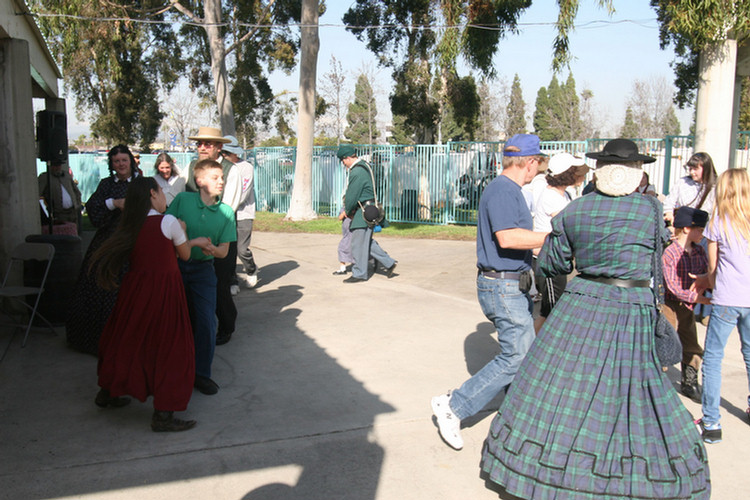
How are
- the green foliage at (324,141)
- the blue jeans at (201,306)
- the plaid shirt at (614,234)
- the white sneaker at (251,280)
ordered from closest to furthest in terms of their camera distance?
the plaid shirt at (614,234) < the blue jeans at (201,306) < the white sneaker at (251,280) < the green foliage at (324,141)

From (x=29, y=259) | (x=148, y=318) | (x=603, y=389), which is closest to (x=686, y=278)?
(x=603, y=389)

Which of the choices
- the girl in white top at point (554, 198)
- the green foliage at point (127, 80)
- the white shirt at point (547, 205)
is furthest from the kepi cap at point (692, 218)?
the green foliage at point (127, 80)

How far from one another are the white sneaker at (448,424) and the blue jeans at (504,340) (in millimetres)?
76

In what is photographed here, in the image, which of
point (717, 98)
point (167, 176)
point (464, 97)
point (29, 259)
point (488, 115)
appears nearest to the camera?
point (29, 259)

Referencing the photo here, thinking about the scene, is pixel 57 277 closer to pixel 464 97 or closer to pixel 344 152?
pixel 344 152

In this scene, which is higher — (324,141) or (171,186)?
(324,141)

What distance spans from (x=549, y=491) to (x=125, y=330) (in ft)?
8.82

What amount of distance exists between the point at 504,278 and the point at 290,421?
5.61 feet

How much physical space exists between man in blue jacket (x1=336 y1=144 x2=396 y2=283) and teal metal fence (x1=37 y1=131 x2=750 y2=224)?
21.4 ft

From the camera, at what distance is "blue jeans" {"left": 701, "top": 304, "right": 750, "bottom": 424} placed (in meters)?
4.04

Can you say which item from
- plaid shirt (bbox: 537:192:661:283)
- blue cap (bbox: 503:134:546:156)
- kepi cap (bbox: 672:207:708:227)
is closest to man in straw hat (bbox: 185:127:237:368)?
blue cap (bbox: 503:134:546:156)

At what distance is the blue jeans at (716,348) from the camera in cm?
404

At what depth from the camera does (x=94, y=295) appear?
18.6ft

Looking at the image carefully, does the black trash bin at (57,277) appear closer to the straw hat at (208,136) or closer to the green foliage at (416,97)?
the straw hat at (208,136)
